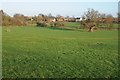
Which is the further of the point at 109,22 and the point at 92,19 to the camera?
the point at 109,22

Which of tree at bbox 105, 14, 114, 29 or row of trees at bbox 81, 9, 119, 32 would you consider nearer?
row of trees at bbox 81, 9, 119, 32

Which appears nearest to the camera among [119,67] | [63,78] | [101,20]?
[63,78]

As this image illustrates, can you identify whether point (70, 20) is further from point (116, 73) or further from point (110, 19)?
point (116, 73)

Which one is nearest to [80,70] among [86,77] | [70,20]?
[86,77]

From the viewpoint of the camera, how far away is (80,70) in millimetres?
8312

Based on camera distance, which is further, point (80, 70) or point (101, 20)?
point (101, 20)

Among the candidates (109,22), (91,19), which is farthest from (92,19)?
(109,22)

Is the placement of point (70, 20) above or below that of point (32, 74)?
above

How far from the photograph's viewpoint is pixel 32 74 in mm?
7477

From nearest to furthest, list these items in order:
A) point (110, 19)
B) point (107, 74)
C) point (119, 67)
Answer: point (107, 74) < point (119, 67) < point (110, 19)

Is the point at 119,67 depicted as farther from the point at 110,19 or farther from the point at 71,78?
the point at 110,19

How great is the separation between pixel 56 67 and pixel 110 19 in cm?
5499

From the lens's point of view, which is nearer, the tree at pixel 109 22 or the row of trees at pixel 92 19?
the row of trees at pixel 92 19

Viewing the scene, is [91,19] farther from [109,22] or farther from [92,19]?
[109,22]
